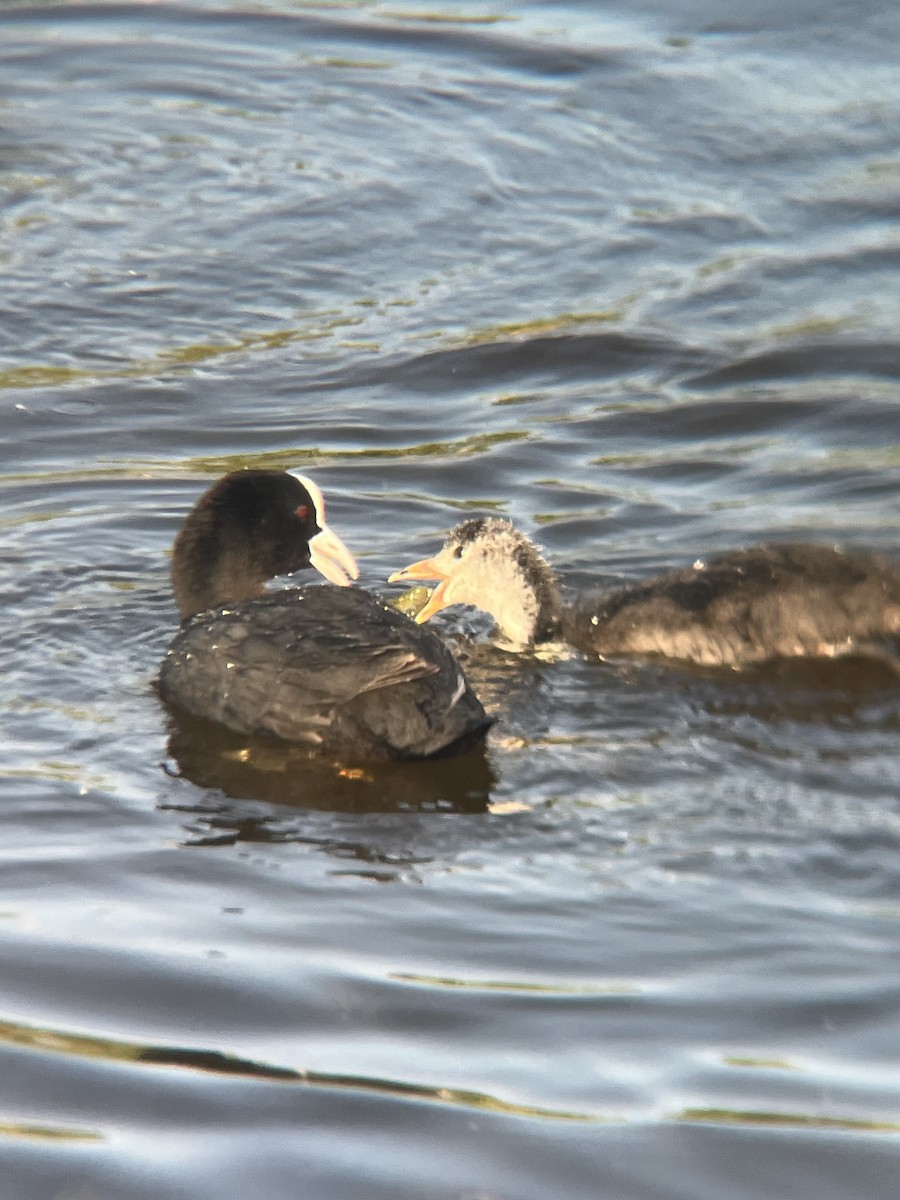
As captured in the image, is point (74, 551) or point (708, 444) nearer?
point (74, 551)

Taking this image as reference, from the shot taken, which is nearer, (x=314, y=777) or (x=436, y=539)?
(x=314, y=777)

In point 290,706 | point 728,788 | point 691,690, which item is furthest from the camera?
point 691,690

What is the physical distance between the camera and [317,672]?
618 centimetres

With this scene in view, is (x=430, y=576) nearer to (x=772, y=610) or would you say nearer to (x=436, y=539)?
(x=436, y=539)

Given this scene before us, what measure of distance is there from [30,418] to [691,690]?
4.05 metres

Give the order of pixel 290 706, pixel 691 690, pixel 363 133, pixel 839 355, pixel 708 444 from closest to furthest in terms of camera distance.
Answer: pixel 290 706
pixel 691 690
pixel 708 444
pixel 839 355
pixel 363 133

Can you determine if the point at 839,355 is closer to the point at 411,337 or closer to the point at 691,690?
the point at 411,337

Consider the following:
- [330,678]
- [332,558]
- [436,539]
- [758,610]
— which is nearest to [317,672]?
[330,678]

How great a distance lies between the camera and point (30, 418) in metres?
9.52

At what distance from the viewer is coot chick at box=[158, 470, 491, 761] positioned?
6.05 metres

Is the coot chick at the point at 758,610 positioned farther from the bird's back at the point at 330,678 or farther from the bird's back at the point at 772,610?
the bird's back at the point at 330,678

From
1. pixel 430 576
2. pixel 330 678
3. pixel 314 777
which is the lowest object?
pixel 314 777

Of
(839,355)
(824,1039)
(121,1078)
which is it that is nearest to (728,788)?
(824,1039)

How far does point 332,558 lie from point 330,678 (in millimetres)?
1327
